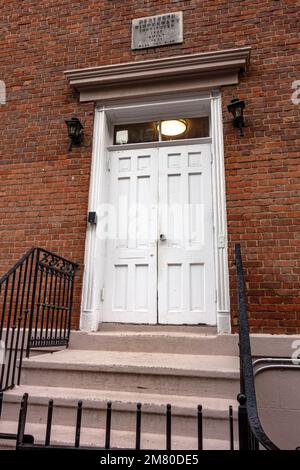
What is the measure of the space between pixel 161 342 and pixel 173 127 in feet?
9.79

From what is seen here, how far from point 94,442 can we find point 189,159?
360cm

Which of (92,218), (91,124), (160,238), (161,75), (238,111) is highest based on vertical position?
(161,75)

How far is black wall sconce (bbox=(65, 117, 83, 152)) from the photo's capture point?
4949 mm

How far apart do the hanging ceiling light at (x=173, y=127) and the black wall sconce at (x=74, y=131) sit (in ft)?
3.76

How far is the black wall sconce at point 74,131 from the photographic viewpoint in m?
4.95

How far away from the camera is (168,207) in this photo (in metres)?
4.93

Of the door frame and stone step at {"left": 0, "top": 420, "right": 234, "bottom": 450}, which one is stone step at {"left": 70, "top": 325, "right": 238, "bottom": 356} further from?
stone step at {"left": 0, "top": 420, "right": 234, "bottom": 450}

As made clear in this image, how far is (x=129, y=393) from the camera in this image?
120 inches

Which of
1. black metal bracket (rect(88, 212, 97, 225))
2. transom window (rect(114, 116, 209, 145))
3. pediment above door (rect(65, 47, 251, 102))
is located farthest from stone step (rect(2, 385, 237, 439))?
pediment above door (rect(65, 47, 251, 102))

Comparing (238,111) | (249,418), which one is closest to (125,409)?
(249,418)

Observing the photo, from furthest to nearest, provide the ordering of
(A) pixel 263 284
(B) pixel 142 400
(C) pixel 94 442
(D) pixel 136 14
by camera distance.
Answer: (D) pixel 136 14 < (A) pixel 263 284 < (B) pixel 142 400 < (C) pixel 94 442

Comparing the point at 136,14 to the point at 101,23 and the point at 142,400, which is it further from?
the point at 142,400

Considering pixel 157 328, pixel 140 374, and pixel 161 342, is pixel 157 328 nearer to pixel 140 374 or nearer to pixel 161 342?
pixel 161 342

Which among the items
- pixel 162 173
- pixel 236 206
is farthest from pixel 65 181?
pixel 236 206
